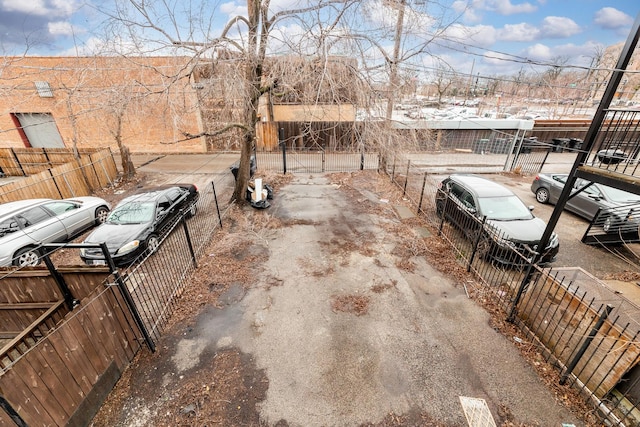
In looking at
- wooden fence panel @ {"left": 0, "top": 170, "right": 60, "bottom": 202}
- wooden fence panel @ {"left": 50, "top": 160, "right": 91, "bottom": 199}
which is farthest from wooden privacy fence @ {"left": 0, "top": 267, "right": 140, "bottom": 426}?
wooden fence panel @ {"left": 50, "top": 160, "right": 91, "bottom": 199}

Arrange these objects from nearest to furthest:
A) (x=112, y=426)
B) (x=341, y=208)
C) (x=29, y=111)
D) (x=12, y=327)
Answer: (x=112, y=426), (x=12, y=327), (x=341, y=208), (x=29, y=111)

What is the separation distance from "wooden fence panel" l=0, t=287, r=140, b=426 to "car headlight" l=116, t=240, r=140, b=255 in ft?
11.0

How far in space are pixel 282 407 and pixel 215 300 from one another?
9.21ft

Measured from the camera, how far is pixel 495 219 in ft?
24.1

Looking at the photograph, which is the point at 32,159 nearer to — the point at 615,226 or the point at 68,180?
the point at 68,180

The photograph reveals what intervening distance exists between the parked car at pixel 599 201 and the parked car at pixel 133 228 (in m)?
11.6

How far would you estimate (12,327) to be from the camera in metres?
5.15

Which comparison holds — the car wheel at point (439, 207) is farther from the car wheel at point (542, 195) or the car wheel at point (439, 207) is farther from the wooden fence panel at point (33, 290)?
the wooden fence panel at point (33, 290)

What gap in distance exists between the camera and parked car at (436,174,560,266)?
21.7 ft

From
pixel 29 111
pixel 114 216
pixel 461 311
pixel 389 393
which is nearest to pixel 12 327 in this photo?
pixel 114 216

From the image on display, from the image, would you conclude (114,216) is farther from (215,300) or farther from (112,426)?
(112,426)

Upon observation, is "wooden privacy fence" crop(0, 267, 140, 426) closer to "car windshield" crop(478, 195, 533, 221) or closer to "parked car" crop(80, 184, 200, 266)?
"parked car" crop(80, 184, 200, 266)

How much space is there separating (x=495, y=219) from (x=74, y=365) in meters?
9.15

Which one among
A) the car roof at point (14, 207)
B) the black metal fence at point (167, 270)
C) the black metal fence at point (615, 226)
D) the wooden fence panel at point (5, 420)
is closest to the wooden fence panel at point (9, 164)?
the car roof at point (14, 207)
